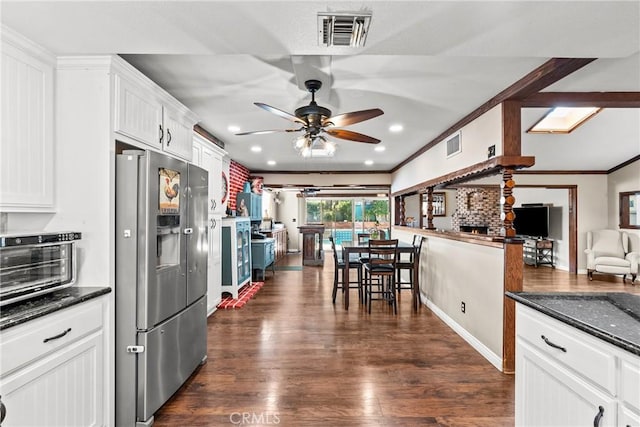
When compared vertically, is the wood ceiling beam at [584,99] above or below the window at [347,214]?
above

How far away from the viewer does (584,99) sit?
2.72 meters

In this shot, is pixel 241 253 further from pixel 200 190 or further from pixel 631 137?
pixel 631 137

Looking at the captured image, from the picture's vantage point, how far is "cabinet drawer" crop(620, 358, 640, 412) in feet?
3.28

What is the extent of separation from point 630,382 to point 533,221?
7893 mm

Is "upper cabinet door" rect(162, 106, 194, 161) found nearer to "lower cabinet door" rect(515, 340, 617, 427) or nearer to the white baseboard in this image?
"lower cabinet door" rect(515, 340, 617, 427)

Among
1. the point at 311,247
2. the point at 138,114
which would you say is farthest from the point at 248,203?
the point at 138,114

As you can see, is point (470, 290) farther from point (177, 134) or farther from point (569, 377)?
point (177, 134)

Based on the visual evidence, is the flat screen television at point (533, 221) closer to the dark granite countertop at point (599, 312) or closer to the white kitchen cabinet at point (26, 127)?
the dark granite countertop at point (599, 312)

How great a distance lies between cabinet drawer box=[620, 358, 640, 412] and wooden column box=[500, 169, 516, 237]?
1.79 meters

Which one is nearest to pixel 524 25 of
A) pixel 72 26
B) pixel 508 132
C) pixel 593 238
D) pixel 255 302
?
pixel 508 132

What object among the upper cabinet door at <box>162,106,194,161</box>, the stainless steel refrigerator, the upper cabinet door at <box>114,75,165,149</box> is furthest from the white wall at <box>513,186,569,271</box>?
the upper cabinet door at <box>114,75,165,149</box>

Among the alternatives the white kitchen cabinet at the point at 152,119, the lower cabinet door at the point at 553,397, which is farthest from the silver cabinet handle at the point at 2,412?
the lower cabinet door at the point at 553,397

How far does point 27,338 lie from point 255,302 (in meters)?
3.44

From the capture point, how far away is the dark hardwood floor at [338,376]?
207 cm
